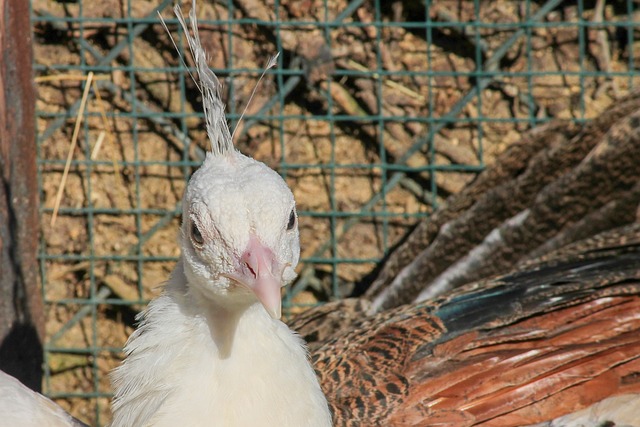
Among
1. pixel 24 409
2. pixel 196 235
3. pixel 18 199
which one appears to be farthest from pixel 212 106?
pixel 18 199

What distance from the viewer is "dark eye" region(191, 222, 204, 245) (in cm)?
190

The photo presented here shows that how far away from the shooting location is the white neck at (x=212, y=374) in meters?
1.99

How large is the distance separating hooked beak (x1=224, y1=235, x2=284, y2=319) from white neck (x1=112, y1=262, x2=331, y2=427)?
23 centimetres

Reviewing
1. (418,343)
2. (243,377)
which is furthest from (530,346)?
(243,377)

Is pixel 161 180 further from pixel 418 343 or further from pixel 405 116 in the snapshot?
pixel 418 343

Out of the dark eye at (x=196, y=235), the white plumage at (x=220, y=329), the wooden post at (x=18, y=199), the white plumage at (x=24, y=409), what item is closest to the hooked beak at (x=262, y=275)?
the white plumage at (x=220, y=329)

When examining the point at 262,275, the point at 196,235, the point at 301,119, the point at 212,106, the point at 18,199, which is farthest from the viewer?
the point at 301,119

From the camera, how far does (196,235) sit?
1916mm

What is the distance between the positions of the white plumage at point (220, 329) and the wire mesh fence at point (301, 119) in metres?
1.79

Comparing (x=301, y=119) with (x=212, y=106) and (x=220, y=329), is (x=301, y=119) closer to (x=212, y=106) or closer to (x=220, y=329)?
(x=212, y=106)

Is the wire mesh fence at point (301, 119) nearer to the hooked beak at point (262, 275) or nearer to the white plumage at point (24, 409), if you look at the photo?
the white plumage at point (24, 409)

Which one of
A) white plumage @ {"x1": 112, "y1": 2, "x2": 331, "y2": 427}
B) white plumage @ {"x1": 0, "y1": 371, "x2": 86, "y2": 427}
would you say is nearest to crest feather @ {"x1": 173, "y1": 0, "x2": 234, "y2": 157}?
white plumage @ {"x1": 112, "y1": 2, "x2": 331, "y2": 427}

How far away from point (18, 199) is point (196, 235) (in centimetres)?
137

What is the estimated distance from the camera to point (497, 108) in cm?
407
